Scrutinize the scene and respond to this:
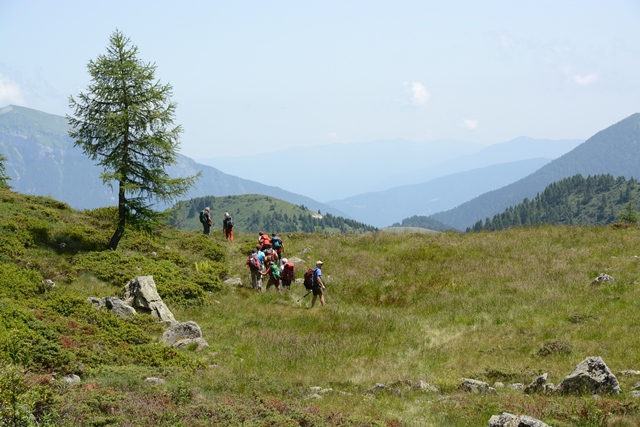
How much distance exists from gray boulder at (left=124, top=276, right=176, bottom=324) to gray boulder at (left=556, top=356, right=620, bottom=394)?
12688 millimetres

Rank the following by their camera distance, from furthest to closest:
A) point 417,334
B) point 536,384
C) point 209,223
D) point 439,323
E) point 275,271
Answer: point 209,223 → point 275,271 → point 439,323 → point 417,334 → point 536,384

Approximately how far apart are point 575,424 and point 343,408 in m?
4.13

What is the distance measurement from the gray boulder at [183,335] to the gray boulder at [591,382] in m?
9.88

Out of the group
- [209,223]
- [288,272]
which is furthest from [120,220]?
[288,272]

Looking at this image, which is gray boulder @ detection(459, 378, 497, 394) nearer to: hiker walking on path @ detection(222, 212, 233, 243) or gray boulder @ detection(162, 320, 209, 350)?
gray boulder @ detection(162, 320, 209, 350)

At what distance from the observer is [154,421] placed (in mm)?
7980

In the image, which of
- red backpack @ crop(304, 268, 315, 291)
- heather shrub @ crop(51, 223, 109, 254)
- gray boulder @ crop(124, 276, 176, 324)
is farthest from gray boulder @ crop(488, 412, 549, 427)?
heather shrub @ crop(51, 223, 109, 254)

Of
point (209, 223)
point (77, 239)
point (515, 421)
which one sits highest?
point (209, 223)

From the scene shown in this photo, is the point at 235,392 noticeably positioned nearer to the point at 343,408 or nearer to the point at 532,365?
the point at 343,408

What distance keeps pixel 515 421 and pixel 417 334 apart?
9.00 meters

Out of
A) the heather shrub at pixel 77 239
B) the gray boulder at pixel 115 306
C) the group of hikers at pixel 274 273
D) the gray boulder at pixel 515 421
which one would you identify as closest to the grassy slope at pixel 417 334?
the group of hikers at pixel 274 273

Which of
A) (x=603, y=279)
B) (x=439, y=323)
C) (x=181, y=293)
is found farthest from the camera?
(x=181, y=293)

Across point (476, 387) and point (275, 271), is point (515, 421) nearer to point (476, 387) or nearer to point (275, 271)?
point (476, 387)

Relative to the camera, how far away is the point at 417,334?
1667 centimetres
